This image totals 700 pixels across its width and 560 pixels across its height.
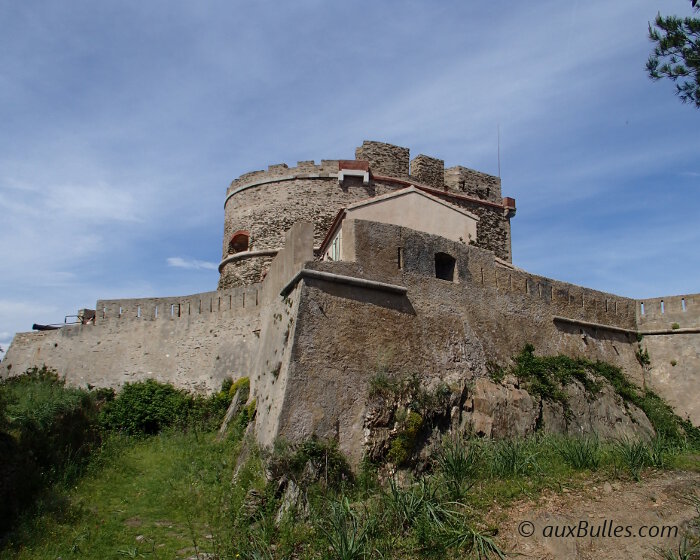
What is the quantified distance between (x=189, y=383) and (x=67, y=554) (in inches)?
359

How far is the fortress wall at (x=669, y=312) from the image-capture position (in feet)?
55.6

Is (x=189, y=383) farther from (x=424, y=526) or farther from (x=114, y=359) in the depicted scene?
(x=424, y=526)

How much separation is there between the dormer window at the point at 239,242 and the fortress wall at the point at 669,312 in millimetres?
13359

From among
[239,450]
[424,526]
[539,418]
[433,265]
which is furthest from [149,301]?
[424,526]

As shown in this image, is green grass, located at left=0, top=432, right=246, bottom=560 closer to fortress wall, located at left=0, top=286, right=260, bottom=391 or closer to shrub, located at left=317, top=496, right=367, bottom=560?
shrub, located at left=317, top=496, right=367, bottom=560

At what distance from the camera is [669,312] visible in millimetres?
17484

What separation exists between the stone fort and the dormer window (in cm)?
7

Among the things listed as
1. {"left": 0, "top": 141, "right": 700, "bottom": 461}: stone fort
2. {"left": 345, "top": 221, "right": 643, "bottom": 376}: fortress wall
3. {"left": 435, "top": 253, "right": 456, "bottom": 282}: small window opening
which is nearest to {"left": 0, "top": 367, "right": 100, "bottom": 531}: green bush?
→ {"left": 0, "top": 141, "right": 700, "bottom": 461}: stone fort

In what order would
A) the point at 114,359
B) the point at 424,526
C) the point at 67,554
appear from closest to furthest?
the point at 424,526 → the point at 67,554 → the point at 114,359

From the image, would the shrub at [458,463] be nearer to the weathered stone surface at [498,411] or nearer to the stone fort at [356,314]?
the weathered stone surface at [498,411]

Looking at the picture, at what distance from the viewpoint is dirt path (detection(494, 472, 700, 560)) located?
8320mm

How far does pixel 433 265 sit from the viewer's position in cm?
1329

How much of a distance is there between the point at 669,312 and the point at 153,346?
1497cm

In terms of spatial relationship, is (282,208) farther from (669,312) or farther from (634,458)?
(634,458)
